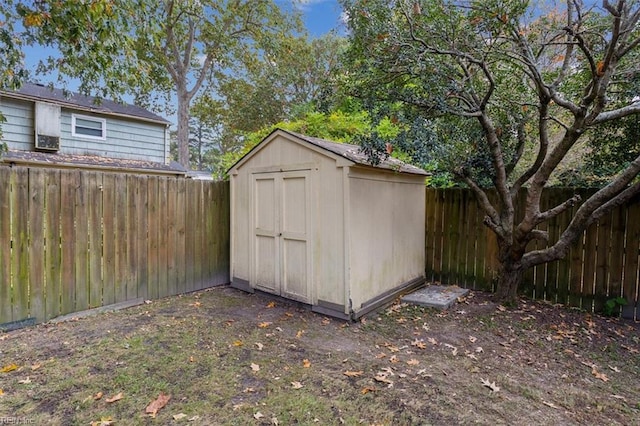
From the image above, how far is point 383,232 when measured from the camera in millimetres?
4641

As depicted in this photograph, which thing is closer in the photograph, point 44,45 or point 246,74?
point 44,45

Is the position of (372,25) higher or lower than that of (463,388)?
higher

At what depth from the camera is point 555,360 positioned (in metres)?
3.16

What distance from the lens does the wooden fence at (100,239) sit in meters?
3.61

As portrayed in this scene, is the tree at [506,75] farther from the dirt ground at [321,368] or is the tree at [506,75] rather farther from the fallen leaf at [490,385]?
the fallen leaf at [490,385]

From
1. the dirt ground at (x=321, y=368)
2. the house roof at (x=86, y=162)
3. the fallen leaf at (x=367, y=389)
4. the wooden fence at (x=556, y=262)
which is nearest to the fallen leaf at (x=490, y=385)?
the dirt ground at (x=321, y=368)

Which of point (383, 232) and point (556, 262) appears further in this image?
point (556, 262)

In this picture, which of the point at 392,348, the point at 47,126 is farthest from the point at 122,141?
the point at 392,348

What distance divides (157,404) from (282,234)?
262 centimetres

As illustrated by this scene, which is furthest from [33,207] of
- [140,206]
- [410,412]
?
[410,412]

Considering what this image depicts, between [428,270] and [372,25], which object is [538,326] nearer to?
[428,270]

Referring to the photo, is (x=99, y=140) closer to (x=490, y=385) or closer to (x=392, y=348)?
(x=392, y=348)

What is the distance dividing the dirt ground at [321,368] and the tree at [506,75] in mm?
1283

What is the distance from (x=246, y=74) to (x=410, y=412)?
15201mm
